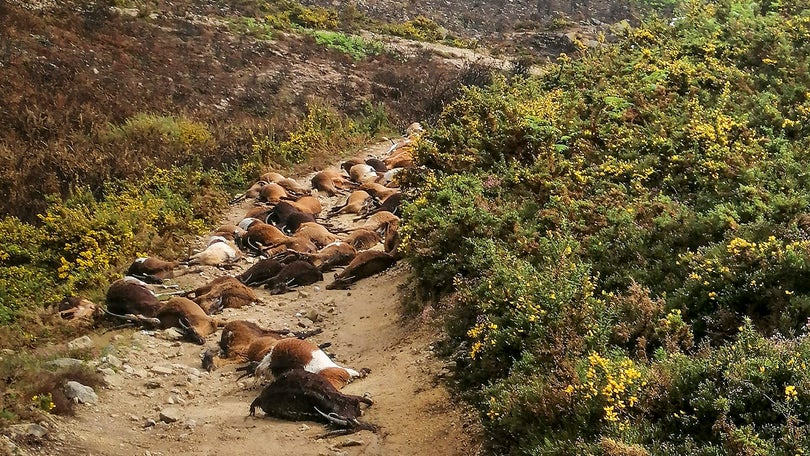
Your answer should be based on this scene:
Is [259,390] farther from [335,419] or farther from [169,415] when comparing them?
[335,419]

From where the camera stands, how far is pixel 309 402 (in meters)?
5.59

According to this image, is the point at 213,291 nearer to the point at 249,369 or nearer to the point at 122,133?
the point at 249,369

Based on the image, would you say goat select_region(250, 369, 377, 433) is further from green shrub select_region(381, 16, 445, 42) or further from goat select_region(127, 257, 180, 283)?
green shrub select_region(381, 16, 445, 42)

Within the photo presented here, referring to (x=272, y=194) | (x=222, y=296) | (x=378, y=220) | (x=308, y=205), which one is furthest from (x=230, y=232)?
(x=222, y=296)

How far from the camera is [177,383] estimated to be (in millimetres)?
6684

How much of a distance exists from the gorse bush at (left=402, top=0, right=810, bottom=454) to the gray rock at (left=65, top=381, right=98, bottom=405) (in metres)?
3.02

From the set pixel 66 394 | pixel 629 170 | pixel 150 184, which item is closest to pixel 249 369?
pixel 66 394

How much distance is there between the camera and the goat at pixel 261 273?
9.10 meters

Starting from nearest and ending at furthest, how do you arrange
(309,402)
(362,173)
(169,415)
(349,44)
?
(309,402), (169,415), (362,173), (349,44)

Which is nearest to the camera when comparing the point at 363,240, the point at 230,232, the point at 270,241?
the point at 363,240

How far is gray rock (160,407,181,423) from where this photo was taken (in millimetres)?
5910

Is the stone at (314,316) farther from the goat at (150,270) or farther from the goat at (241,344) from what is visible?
the goat at (150,270)

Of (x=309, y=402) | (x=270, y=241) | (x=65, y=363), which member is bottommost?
(x=270, y=241)

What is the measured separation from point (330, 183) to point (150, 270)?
4.40 m
